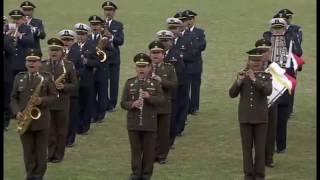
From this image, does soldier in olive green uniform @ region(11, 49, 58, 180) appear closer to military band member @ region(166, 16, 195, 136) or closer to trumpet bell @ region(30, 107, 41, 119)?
trumpet bell @ region(30, 107, 41, 119)

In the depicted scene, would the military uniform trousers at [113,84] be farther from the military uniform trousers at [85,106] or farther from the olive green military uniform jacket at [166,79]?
the olive green military uniform jacket at [166,79]

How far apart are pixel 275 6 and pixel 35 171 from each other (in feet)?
61.6

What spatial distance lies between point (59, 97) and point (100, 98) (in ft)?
8.72

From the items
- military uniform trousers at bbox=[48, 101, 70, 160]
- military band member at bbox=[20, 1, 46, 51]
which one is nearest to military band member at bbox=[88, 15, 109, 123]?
military band member at bbox=[20, 1, 46, 51]

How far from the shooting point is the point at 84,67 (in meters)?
15.2

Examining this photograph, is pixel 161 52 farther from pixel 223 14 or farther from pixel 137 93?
pixel 223 14

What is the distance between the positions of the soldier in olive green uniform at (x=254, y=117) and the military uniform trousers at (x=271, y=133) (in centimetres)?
76

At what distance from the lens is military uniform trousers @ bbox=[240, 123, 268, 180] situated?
12719 mm

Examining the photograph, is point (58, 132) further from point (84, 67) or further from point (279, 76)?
point (279, 76)

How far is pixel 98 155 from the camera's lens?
47.0 feet

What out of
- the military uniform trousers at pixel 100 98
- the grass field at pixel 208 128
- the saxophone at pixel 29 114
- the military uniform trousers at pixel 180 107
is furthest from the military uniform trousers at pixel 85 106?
the saxophone at pixel 29 114

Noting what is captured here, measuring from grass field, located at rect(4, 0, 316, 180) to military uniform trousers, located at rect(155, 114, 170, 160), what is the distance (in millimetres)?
203

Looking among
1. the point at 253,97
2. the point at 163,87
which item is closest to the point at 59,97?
the point at 163,87

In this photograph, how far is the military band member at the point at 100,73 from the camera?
1594 cm
